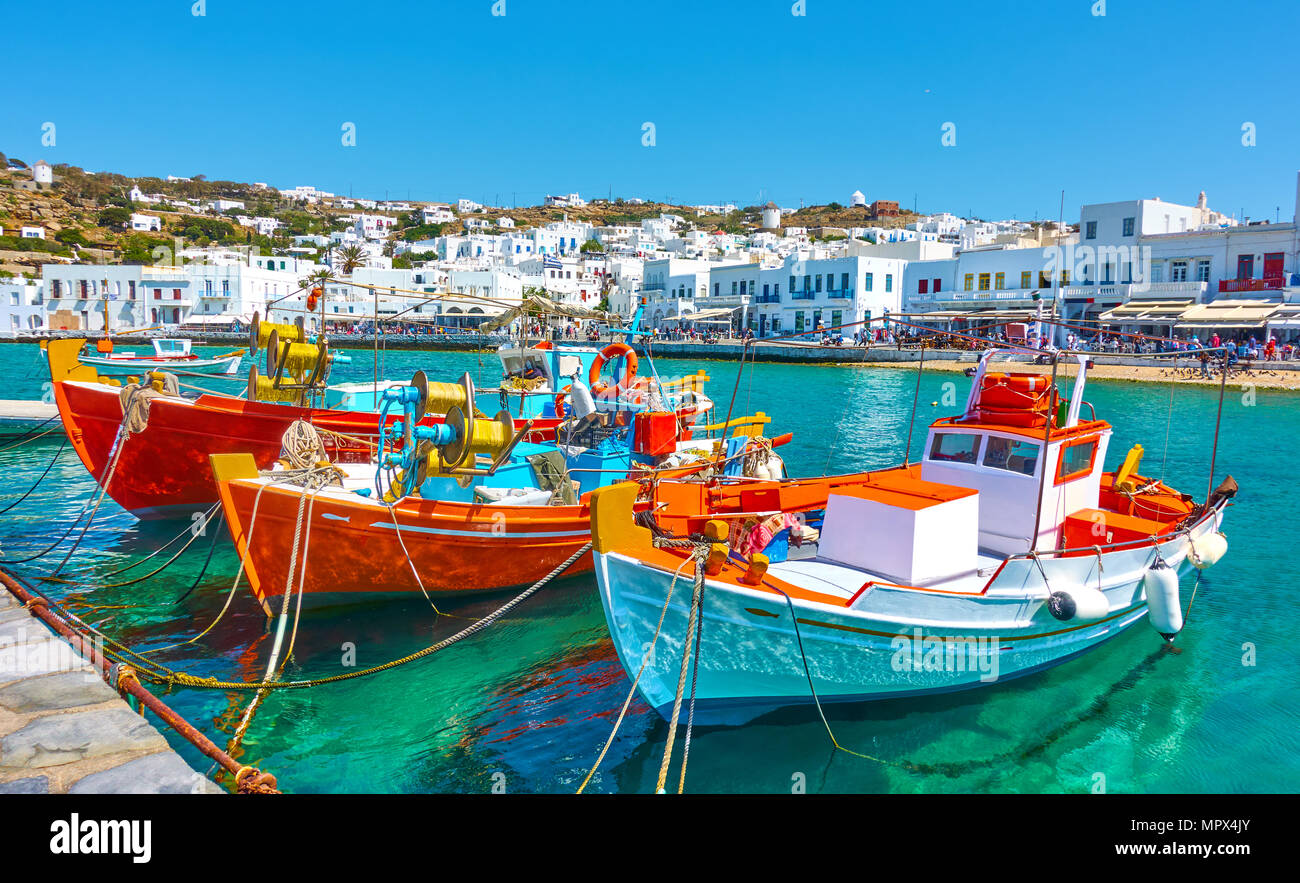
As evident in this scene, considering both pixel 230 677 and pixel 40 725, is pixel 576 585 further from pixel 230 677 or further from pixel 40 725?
pixel 40 725

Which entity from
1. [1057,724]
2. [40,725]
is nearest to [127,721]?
[40,725]

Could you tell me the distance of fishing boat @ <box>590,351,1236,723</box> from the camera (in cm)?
682

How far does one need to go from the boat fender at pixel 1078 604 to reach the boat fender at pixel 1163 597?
1212mm

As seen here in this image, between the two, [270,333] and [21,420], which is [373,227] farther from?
[270,333]

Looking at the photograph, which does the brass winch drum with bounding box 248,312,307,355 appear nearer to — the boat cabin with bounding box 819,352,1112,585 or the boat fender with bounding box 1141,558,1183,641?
the boat cabin with bounding box 819,352,1112,585

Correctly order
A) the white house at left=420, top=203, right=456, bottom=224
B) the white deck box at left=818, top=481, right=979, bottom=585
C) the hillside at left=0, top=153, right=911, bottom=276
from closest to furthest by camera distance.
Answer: the white deck box at left=818, top=481, right=979, bottom=585 → the hillside at left=0, top=153, right=911, bottom=276 → the white house at left=420, top=203, right=456, bottom=224

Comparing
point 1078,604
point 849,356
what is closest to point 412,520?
point 1078,604

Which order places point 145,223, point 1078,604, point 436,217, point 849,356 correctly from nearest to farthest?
1. point 1078,604
2. point 849,356
3. point 145,223
4. point 436,217

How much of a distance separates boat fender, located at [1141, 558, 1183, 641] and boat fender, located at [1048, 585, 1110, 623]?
1212 millimetres

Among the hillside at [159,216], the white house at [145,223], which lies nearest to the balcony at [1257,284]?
the hillside at [159,216]

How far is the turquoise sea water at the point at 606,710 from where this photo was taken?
699cm

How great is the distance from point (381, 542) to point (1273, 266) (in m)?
52.4

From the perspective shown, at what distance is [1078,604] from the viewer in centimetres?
784

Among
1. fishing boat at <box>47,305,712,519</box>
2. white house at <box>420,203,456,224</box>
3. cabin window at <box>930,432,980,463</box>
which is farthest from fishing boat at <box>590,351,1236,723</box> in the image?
white house at <box>420,203,456,224</box>
